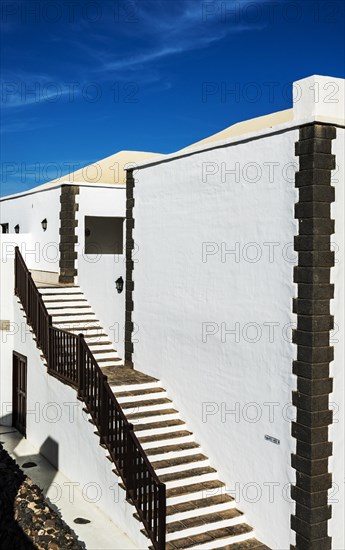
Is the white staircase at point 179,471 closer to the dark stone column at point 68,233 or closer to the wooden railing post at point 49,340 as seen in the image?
the wooden railing post at point 49,340

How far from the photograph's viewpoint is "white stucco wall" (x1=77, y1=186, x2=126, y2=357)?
13523 millimetres

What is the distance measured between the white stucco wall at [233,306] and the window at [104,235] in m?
8.71

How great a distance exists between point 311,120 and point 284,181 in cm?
96

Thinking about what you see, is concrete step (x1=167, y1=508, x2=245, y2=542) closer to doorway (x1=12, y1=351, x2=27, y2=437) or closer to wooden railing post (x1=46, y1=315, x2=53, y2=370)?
wooden railing post (x1=46, y1=315, x2=53, y2=370)

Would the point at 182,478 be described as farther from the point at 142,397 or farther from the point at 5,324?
the point at 5,324

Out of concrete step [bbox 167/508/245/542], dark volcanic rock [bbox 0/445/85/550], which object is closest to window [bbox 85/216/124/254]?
dark volcanic rock [bbox 0/445/85/550]

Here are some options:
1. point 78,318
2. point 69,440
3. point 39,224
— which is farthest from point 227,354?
point 39,224

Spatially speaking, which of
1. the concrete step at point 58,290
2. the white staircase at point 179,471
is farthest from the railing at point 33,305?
the white staircase at point 179,471

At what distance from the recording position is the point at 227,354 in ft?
31.3

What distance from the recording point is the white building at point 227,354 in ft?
→ 26.0

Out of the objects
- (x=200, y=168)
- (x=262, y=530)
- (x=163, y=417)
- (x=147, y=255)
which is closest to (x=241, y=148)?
(x=200, y=168)

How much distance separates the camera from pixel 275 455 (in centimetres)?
849

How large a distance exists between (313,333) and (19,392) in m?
8.77

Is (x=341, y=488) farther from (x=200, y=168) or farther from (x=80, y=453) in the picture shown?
(x=200, y=168)
